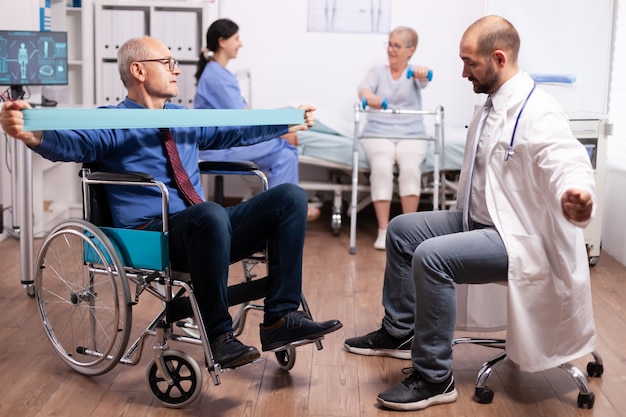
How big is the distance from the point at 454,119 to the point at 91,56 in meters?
2.33

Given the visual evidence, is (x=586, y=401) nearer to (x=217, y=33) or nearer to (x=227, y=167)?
(x=227, y=167)

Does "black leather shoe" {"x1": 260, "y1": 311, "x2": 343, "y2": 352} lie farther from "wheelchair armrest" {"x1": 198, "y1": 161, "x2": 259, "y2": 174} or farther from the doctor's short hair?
the doctor's short hair

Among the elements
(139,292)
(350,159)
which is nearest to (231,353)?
(139,292)

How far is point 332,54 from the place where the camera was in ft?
18.8

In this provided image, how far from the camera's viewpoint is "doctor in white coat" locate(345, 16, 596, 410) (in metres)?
2.33

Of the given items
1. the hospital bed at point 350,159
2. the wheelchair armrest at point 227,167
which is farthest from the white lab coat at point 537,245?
the hospital bed at point 350,159

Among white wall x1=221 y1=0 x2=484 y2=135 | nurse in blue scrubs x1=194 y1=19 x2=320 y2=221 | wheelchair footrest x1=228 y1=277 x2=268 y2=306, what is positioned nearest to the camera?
wheelchair footrest x1=228 y1=277 x2=268 y2=306

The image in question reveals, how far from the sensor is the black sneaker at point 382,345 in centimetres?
283

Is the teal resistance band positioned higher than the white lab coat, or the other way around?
the teal resistance band

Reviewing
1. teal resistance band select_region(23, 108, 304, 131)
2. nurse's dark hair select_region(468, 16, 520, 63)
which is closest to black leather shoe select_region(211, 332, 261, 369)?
teal resistance band select_region(23, 108, 304, 131)

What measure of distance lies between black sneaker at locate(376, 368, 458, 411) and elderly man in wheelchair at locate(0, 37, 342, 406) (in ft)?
0.81

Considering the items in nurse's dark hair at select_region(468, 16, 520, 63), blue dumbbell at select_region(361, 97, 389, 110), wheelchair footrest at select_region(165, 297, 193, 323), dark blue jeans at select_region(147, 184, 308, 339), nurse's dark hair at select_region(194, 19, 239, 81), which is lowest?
wheelchair footrest at select_region(165, 297, 193, 323)

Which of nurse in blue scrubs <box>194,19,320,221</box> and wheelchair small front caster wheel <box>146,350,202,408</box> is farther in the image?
nurse in blue scrubs <box>194,19,320,221</box>

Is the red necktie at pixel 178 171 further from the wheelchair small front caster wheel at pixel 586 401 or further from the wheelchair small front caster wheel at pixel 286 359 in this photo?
the wheelchair small front caster wheel at pixel 586 401
